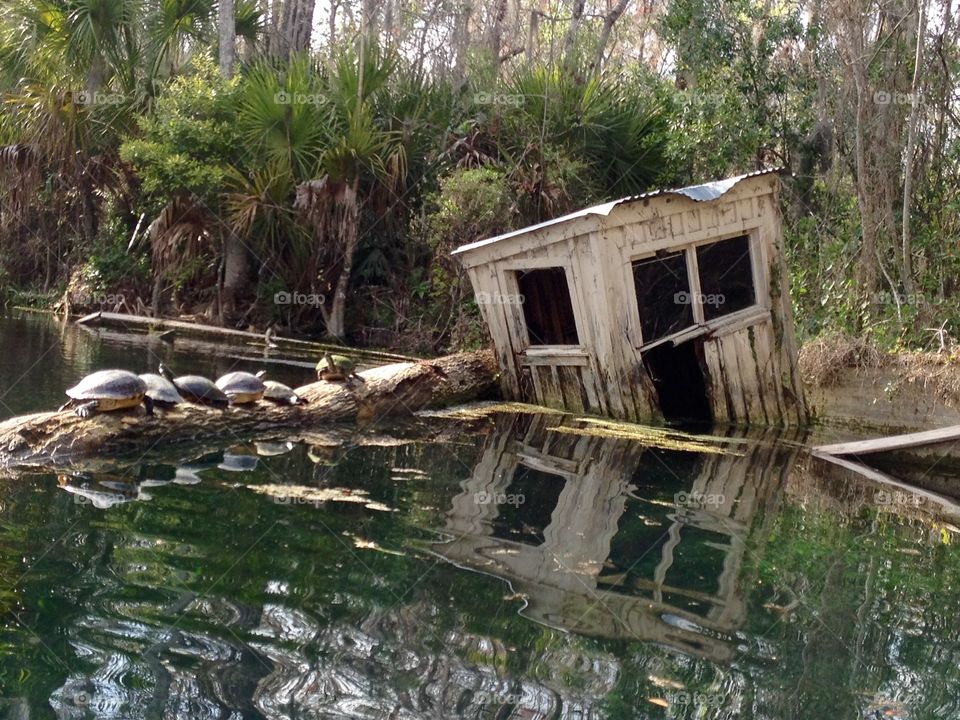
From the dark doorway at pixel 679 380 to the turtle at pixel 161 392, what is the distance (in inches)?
260

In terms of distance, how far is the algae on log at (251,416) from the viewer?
26.2 feet

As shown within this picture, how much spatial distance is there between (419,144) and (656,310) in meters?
7.74

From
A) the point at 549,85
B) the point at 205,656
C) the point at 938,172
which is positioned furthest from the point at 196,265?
the point at 205,656

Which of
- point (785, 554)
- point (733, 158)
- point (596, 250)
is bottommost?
A: point (785, 554)

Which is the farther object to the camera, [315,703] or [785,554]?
[785,554]

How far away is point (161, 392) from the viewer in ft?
29.1

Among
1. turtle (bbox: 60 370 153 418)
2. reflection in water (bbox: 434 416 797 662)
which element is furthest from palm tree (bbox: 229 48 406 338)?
turtle (bbox: 60 370 153 418)

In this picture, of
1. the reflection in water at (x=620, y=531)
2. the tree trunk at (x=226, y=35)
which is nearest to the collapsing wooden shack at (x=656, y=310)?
the reflection in water at (x=620, y=531)

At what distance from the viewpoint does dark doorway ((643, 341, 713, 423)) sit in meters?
13.8

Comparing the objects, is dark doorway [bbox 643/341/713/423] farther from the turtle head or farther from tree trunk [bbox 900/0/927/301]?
the turtle head

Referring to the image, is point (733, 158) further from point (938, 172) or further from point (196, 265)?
point (196, 265)

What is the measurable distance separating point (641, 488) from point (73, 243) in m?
19.2

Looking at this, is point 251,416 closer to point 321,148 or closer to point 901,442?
point 901,442

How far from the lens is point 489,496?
792cm
